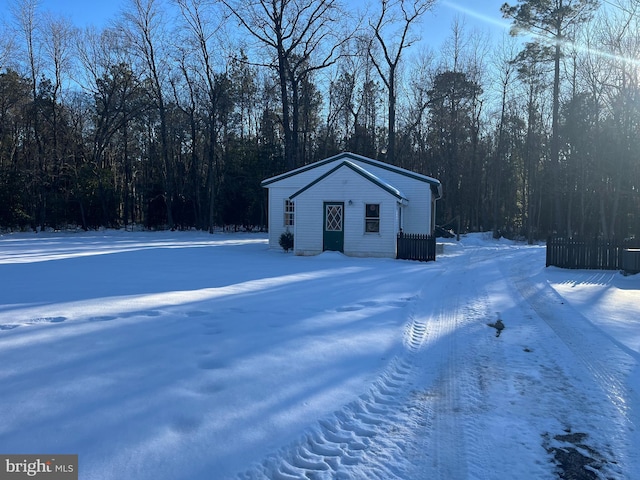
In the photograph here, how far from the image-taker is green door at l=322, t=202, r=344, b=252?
19766mm

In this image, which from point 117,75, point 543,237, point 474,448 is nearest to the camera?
point 474,448

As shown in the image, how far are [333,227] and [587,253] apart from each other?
9.37m

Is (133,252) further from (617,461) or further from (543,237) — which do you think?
(543,237)

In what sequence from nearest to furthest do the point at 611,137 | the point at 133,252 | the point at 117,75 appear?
the point at 133,252, the point at 611,137, the point at 117,75

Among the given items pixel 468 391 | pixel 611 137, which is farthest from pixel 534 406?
pixel 611 137

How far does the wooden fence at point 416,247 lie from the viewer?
18453mm

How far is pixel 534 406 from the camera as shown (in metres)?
4.61

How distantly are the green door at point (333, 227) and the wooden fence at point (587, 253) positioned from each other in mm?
7836

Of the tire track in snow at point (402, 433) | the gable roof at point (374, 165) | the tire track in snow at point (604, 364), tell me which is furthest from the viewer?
the gable roof at point (374, 165)

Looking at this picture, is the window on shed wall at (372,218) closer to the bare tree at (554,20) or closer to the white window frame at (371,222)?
the white window frame at (371,222)

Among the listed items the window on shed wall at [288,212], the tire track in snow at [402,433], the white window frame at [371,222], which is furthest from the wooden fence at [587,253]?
the tire track in snow at [402,433]

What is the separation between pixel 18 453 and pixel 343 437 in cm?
244

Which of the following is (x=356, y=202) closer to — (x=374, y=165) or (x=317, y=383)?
(x=374, y=165)

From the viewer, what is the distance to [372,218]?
19406 mm
